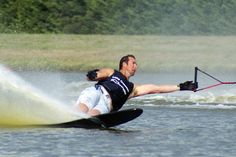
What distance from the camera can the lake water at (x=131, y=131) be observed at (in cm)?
1598

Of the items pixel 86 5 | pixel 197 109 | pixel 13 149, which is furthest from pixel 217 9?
pixel 13 149

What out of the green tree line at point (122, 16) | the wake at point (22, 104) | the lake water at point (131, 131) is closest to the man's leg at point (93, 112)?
the lake water at point (131, 131)

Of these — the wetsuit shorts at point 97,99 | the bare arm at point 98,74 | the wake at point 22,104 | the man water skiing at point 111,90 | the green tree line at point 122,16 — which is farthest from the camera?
the green tree line at point 122,16

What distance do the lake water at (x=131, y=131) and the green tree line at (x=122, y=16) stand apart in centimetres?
1639

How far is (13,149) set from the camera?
16.0 meters

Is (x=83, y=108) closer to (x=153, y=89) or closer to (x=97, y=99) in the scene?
(x=97, y=99)

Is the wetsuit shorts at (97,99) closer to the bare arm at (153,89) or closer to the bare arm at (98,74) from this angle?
the bare arm at (98,74)

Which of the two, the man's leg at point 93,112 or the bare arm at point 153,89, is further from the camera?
the man's leg at point 93,112

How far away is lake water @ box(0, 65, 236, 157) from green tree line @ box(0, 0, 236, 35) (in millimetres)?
16388

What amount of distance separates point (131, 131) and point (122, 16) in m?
23.5

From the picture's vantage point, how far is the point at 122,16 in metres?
41.6

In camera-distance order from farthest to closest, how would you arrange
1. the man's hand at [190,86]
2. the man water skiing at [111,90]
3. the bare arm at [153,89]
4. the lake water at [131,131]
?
1. the man water skiing at [111,90]
2. the bare arm at [153,89]
3. the man's hand at [190,86]
4. the lake water at [131,131]

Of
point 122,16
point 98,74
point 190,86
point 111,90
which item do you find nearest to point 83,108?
point 111,90

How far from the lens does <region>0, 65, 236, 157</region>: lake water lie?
16.0 metres
